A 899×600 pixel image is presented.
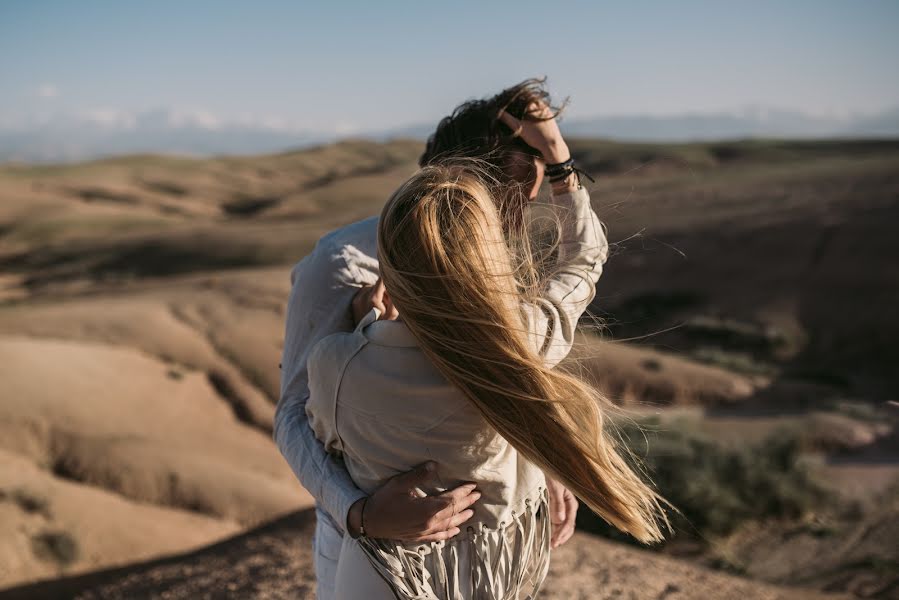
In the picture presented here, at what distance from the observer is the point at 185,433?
1077cm

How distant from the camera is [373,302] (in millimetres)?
1865

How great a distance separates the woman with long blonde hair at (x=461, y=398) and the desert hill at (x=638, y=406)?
0.86ft

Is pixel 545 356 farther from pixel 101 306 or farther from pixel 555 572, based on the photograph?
pixel 101 306

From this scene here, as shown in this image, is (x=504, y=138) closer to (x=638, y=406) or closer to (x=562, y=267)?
(x=562, y=267)

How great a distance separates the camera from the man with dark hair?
158 cm

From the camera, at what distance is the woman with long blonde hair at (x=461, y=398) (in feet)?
4.61

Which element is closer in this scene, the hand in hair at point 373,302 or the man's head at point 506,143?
the hand in hair at point 373,302

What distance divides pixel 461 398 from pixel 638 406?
1064cm

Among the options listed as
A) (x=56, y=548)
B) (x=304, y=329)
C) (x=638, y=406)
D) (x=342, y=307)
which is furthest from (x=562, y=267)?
(x=638, y=406)

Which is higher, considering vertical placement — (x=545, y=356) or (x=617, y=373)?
(x=545, y=356)

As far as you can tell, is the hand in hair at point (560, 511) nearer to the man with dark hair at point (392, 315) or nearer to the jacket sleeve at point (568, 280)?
the man with dark hair at point (392, 315)

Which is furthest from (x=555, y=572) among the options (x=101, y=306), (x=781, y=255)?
(x=781, y=255)

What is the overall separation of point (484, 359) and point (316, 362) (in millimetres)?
376

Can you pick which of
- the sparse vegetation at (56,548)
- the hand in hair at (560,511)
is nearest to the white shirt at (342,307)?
the hand in hair at (560,511)
